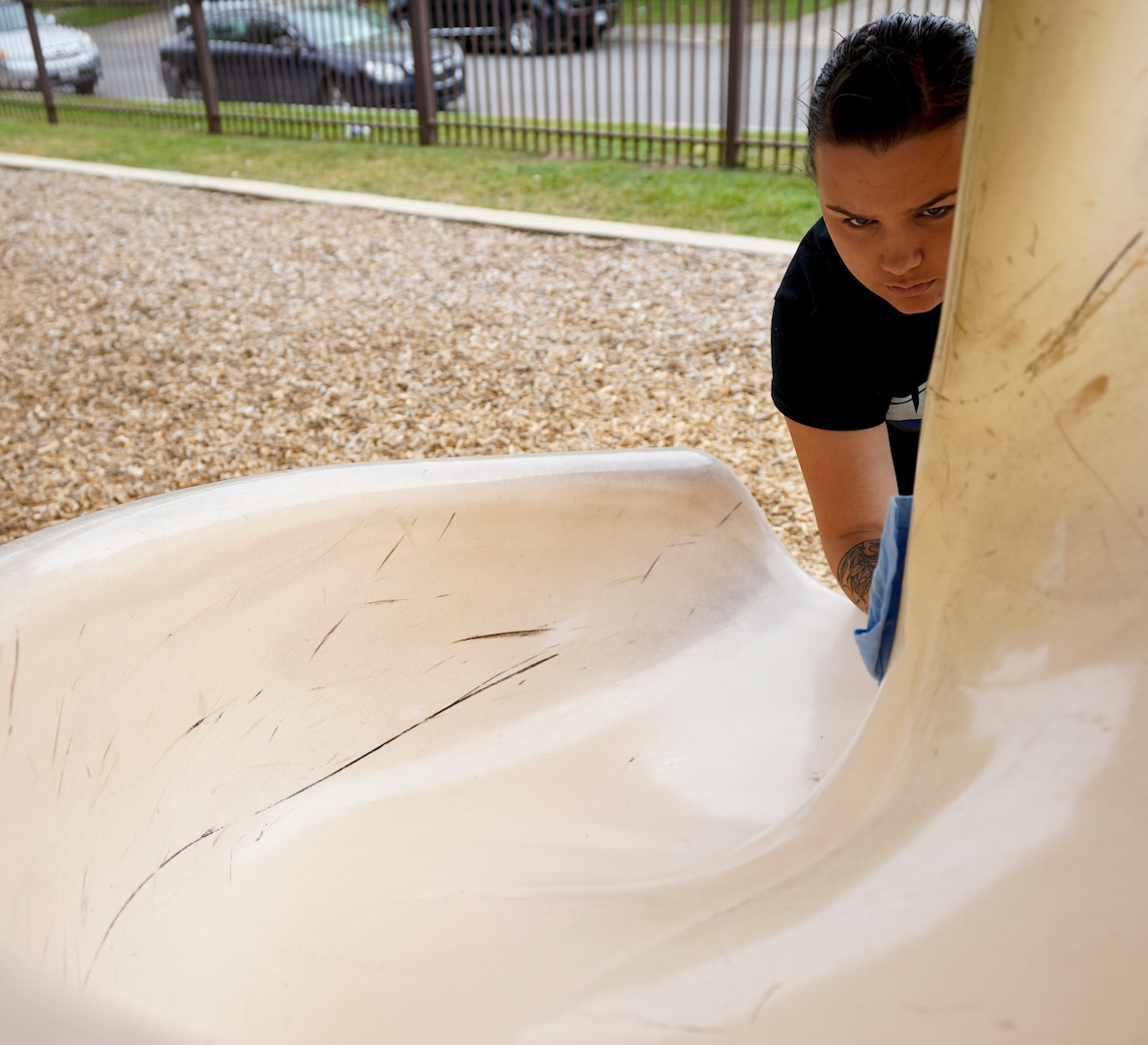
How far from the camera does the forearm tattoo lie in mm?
1326

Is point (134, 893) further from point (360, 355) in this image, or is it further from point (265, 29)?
point (265, 29)

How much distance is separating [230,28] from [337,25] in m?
0.86

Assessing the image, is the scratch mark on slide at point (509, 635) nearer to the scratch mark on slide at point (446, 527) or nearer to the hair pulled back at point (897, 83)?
the scratch mark on slide at point (446, 527)

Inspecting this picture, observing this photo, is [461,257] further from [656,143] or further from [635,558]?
[635,558]

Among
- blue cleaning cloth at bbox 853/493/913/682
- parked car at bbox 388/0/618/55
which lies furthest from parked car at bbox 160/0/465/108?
blue cleaning cloth at bbox 853/493/913/682

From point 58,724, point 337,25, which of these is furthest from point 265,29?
point 58,724

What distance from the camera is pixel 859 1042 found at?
614 millimetres

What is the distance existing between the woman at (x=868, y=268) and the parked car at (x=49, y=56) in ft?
34.7

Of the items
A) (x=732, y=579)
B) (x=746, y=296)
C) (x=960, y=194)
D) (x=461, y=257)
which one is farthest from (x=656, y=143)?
(x=960, y=194)

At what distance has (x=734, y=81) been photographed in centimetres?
601

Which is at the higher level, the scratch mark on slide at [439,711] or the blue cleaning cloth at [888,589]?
the blue cleaning cloth at [888,589]

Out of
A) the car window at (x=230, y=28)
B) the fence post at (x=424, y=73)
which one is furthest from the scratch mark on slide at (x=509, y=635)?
the car window at (x=230, y=28)

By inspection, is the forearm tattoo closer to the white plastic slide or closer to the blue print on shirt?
the white plastic slide

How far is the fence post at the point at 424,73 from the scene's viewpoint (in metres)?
7.04
